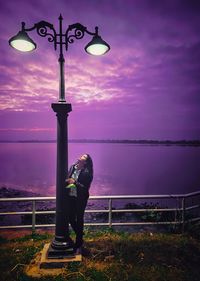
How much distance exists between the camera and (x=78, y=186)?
5461 mm

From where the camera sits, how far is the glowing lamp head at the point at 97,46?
16.4 ft

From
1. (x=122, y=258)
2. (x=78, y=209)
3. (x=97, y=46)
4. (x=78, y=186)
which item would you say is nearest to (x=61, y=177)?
(x=78, y=186)

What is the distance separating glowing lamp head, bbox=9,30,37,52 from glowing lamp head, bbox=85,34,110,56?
1056mm

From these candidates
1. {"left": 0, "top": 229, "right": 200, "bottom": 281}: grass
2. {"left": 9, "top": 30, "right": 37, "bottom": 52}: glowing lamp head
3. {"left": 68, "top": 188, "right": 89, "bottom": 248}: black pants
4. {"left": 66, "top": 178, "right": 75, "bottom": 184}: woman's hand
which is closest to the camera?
{"left": 9, "top": 30, "right": 37, "bottom": 52}: glowing lamp head

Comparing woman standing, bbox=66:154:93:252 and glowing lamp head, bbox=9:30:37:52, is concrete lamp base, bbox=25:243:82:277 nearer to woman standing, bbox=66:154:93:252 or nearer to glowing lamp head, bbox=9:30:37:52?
woman standing, bbox=66:154:93:252

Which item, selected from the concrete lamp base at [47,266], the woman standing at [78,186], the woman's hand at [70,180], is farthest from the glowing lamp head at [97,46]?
the concrete lamp base at [47,266]

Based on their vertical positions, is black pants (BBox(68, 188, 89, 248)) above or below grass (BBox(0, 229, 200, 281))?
above

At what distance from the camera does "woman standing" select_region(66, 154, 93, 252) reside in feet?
17.8

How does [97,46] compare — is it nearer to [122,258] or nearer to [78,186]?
[78,186]

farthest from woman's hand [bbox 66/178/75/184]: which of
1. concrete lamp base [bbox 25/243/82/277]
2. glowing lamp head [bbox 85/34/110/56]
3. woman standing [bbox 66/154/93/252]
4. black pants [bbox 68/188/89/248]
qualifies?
glowing lamp head [bbox 85/34/110/56]

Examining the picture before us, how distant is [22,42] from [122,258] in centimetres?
495

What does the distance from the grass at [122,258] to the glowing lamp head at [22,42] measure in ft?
14.3

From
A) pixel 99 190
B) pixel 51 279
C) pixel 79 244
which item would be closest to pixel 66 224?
pixel 79 244

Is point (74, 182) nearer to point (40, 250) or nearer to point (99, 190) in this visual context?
point (40, 250)
